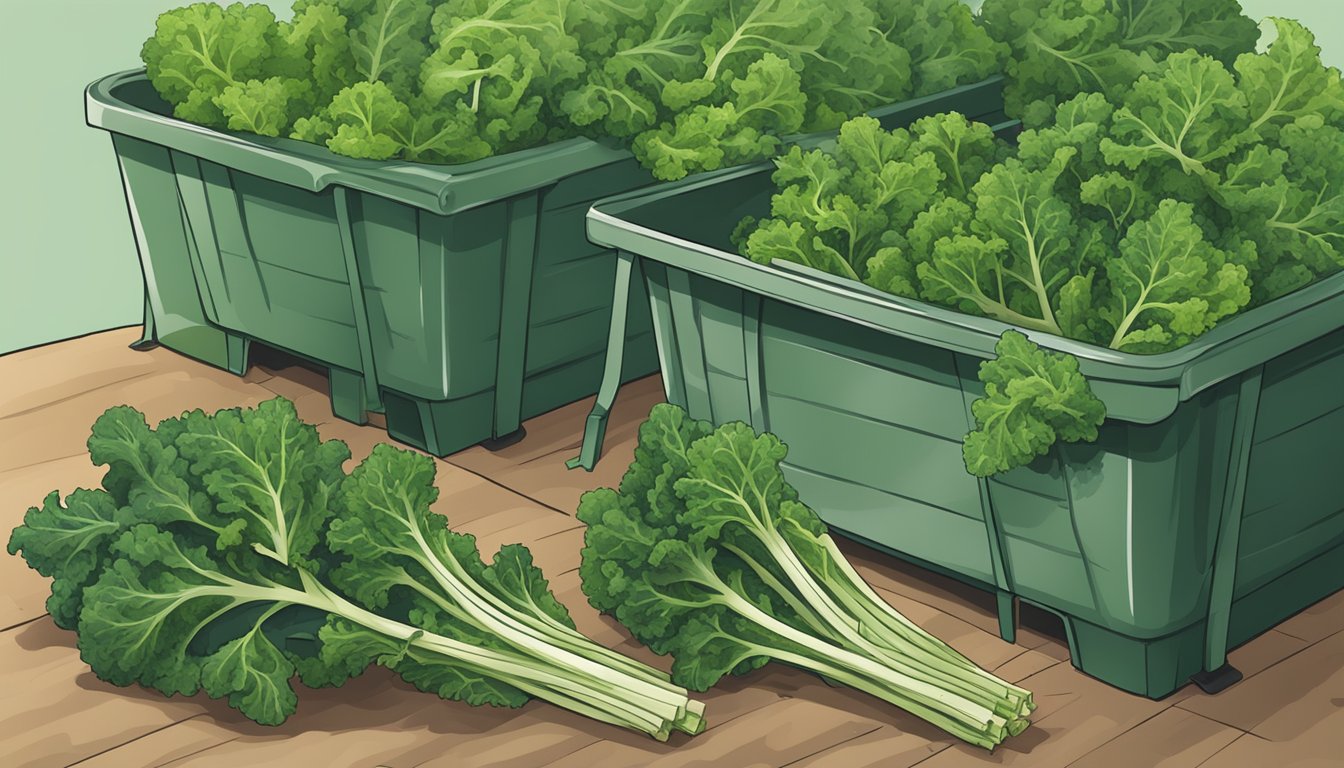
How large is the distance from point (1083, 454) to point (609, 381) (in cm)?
96

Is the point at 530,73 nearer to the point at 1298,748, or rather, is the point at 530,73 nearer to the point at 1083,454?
the point at 1083,454

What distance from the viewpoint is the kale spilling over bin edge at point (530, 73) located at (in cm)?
283

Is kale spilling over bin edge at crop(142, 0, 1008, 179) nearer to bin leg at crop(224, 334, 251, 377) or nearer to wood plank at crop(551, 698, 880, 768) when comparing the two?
bin leg at crop(224, 334, 251, 377)

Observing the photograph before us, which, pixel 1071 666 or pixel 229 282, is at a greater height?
pixel 229 282

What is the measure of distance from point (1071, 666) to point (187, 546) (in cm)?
119

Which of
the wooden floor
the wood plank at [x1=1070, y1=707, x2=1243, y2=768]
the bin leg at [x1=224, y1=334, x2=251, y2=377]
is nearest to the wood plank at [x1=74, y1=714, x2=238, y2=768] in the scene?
the wooden floor

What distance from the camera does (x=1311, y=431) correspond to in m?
2.28

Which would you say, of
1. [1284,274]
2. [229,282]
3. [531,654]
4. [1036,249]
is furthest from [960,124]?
[229,282]

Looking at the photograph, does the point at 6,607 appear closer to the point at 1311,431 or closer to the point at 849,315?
the point at 849,315

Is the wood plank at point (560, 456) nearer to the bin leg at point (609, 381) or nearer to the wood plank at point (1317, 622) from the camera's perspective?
the bin leg at point (609, 381)

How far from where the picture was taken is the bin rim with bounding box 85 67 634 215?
2713mm

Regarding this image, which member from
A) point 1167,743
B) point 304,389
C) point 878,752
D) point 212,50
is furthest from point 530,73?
point 1167,743

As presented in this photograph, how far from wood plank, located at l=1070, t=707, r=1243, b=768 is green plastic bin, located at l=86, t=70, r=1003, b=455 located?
1287mm

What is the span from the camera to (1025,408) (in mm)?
2072
